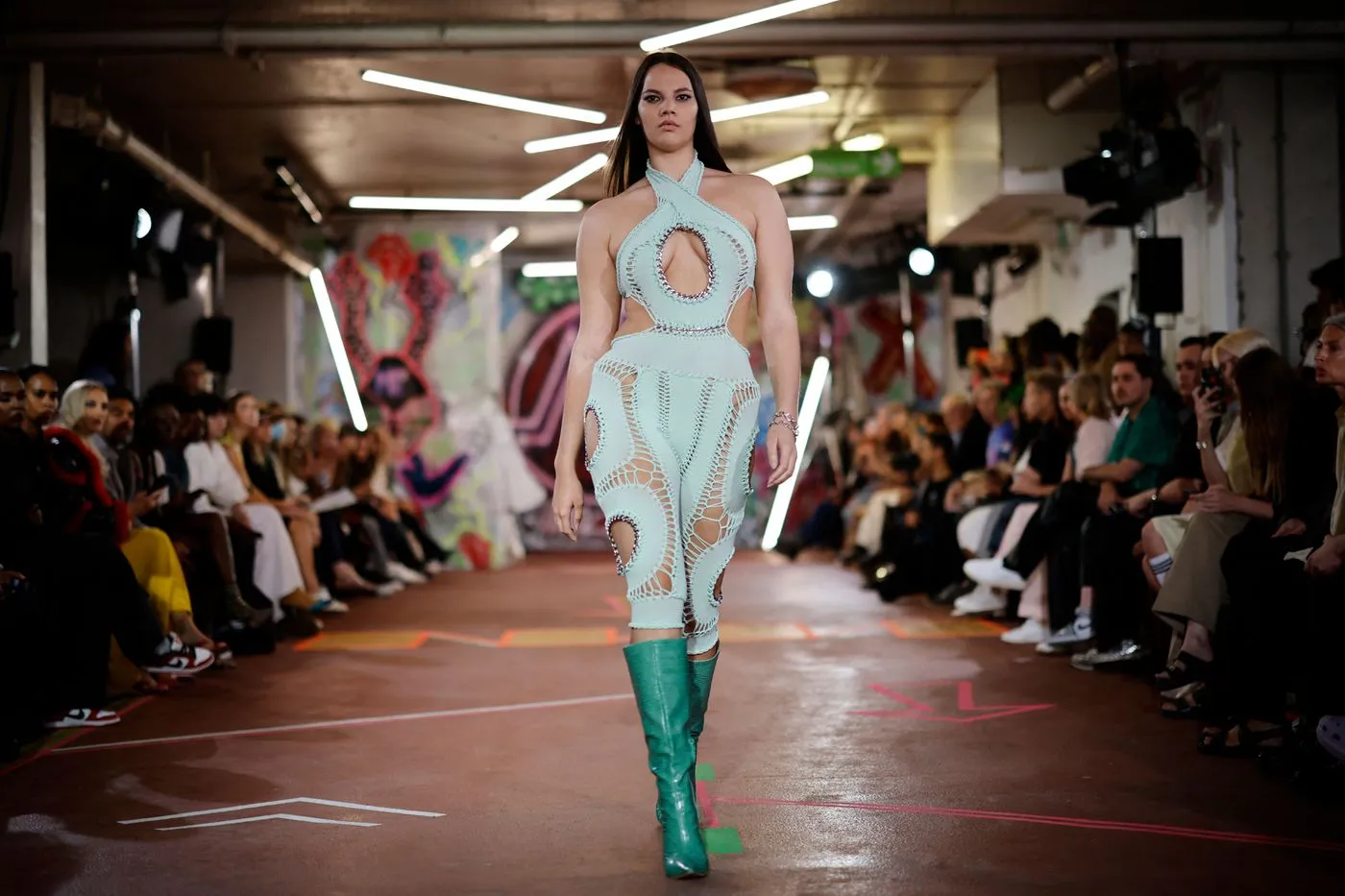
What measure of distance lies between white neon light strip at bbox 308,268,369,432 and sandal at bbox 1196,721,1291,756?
10800 mm

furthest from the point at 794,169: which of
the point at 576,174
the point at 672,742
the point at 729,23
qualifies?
the point at 672,742

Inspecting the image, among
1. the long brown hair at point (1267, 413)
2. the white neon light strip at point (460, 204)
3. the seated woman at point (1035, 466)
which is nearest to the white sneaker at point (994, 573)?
the seated woman at point (1035, 466)

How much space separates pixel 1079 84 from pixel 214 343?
6.72 metres

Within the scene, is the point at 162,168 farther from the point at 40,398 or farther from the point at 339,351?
the point at 40,398

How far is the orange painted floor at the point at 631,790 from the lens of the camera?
280 cm

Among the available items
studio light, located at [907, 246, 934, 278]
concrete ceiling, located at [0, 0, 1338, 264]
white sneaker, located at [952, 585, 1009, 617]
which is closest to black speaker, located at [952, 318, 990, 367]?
studio light, located at [907, 246, 934, 278]

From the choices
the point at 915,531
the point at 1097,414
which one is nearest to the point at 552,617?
the point at 915,531

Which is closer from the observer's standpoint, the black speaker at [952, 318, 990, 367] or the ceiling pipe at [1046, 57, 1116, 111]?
the ceiling pipe at [1046, 57, 1116, 111]

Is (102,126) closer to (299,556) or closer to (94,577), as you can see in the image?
(299,556)

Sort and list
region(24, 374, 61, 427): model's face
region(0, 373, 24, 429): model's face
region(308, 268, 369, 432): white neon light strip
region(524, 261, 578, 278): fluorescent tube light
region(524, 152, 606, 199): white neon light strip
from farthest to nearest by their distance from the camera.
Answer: region(524, 261, 578, 278): fluorescent tube light < region(308, 268, 369, 432): white neon light strip < region(524, 152, 606, 199): white neon light strip < region(24, 374, 61, 427): model's face < region(0, 373, 24, 429): model's face

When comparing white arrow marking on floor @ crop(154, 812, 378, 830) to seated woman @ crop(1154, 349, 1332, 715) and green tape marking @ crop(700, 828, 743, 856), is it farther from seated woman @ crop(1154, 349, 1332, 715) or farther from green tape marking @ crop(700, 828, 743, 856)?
seated woman @ crop(1154, 349, 1332, 715)

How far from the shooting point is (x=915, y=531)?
9469 mm

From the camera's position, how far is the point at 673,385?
9.51ft

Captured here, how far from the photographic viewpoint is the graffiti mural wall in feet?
45.4
